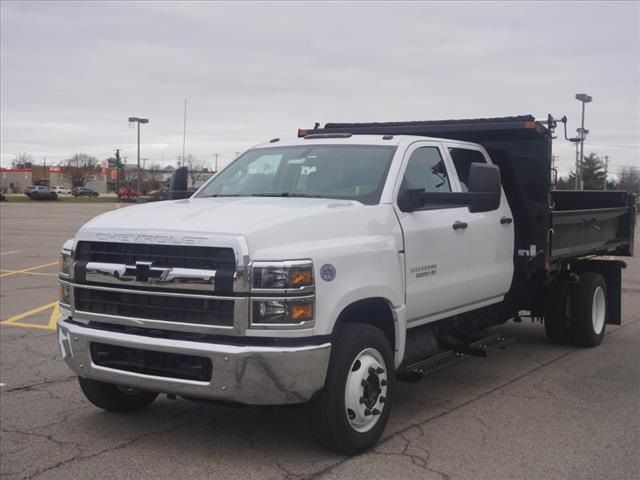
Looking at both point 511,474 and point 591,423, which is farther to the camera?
point 591,423

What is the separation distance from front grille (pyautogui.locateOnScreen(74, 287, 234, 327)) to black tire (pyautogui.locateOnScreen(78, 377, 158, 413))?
33.8 inches

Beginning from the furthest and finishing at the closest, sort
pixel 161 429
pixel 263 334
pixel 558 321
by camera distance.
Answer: pixel 558 321 < pixel 161 429 < pixel 263 334

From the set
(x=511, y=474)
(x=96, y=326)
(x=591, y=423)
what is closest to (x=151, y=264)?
(x=96, y=326)

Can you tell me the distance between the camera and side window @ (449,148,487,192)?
6.58 metres

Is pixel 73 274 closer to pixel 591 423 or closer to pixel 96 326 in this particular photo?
pixel 96 326

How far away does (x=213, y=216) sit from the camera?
191 inches

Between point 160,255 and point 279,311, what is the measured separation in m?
0.84

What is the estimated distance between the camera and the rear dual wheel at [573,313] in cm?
839

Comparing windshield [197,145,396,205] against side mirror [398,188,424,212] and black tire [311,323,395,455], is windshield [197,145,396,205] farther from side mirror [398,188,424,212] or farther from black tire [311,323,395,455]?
black tire [311,323,395,455]

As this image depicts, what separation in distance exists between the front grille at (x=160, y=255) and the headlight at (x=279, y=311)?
0.29m

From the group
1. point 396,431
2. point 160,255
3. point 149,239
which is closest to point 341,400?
point 396,431

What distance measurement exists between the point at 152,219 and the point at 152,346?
841mm

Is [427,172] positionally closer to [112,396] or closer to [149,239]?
[149,239]

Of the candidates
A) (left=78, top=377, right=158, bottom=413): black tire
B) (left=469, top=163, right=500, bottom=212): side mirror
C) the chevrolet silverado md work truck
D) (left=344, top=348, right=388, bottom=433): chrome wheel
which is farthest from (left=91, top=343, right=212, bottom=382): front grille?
(left=469, top=163, right=500, bottom=212): side mirror
